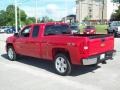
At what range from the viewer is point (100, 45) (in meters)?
8.45

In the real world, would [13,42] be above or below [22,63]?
above

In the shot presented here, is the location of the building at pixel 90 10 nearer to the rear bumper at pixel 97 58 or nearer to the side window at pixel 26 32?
the side window at pixel 26 32

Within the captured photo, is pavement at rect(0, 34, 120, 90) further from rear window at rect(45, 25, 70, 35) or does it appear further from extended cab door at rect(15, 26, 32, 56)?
rear window at rect(45, 25, 70, 35)

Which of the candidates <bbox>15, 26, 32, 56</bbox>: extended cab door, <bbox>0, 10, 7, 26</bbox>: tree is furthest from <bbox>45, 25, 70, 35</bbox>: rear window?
<bbox>0, 10, 7, 26</bbox>: tree

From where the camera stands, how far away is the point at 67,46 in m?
8.28

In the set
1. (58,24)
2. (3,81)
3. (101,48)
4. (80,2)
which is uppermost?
(80,2)

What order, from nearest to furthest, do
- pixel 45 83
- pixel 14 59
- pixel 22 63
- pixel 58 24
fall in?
pixel 45 83
pixel 58 24
pixel 22 63
pixel 14 59

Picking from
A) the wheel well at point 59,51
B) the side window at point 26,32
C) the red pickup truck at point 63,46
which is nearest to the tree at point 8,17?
the side window at point 26,32

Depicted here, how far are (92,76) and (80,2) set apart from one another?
149073 mm

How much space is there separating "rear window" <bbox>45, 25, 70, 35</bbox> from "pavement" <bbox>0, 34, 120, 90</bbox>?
135cm

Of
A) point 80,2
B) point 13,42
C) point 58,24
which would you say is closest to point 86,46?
point 58,24

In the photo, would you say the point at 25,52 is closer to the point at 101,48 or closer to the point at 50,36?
the point at 50,36

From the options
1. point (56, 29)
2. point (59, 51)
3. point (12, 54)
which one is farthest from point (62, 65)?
point (12, 54)

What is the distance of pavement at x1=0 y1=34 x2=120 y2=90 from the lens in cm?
726
